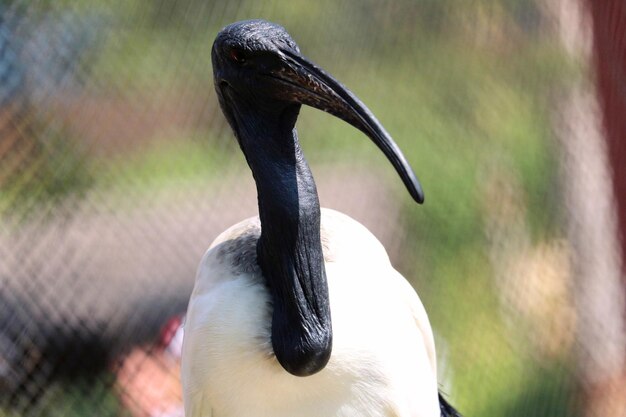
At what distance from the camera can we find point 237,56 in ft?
4.57

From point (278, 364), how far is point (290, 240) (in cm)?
18

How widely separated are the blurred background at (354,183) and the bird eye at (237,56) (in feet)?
3.26

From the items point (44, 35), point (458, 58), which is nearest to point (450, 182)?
point (458, 58)

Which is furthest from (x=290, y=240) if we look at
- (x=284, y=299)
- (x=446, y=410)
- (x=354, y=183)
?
(x=354, y=183)

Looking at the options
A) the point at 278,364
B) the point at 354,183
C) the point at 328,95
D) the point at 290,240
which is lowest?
the point at 354,183

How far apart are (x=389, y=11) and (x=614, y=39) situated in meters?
0.62

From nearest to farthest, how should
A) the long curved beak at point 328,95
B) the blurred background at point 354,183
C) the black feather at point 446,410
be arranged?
the long curved beak at point 328,95 < the black feather at point 446,410 < the blurred background at point 354,183

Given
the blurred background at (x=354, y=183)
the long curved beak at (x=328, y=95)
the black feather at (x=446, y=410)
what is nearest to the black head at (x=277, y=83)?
the long curved beak at (x=328, y=95)

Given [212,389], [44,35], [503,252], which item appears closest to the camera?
[212,389]

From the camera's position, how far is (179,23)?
7.93 ft

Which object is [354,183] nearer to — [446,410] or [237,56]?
[446,410]

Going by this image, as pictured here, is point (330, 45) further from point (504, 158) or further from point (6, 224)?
point (6, 224)

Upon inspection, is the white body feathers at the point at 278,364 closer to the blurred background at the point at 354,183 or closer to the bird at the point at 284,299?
the bird at the point at 284,299

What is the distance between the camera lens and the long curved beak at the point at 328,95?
133cm
